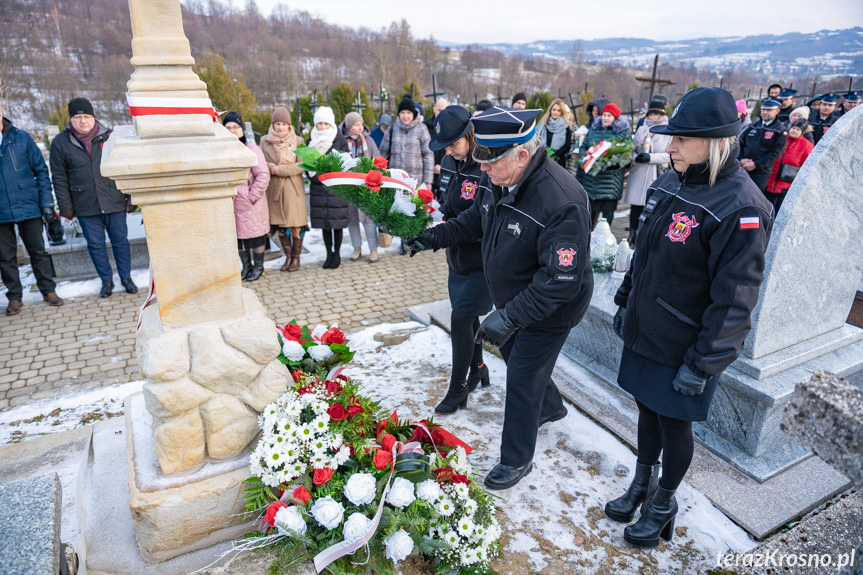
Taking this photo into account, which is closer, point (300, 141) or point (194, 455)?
point (194, 455)

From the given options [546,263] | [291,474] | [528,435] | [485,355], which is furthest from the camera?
[485,355]

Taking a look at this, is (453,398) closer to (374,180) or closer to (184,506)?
(374,180)

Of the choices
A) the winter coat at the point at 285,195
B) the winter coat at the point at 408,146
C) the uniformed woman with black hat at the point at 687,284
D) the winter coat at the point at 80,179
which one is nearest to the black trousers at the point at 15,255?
the winter coat at the point at 80,179

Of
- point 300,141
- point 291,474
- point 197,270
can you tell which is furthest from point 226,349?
point 300,141

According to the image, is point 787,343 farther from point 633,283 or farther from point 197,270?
point 197,270

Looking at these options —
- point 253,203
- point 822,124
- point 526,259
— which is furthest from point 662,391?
point 822,124

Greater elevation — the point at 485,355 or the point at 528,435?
the point at 528,435

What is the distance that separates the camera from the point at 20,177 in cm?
514

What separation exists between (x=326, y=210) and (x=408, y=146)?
1306mm

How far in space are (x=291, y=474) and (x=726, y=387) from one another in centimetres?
241

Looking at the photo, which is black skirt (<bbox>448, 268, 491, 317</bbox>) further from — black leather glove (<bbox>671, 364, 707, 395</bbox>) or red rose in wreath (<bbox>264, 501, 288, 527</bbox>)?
red rose in wreath (<bbox>264, 501, 288, 527</bbox>)

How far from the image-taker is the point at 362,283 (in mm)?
6355

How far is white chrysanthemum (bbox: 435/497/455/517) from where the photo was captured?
229 centimetres

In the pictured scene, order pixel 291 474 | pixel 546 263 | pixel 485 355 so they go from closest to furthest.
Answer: pixel 291 474 → pixel 546 263 → pixel 485 355
